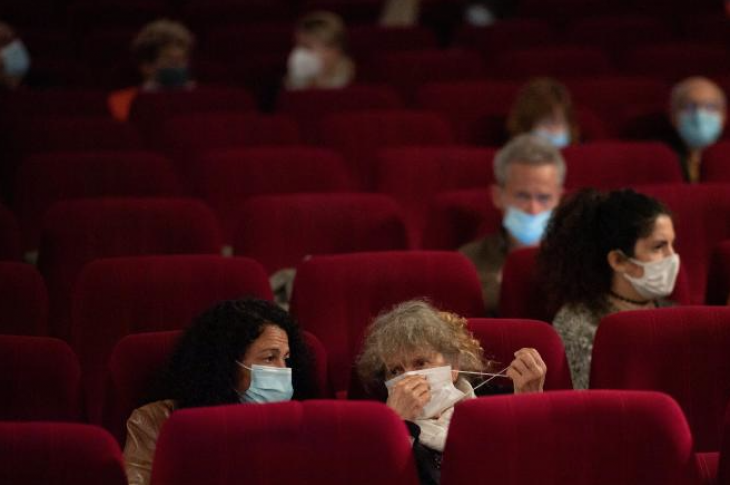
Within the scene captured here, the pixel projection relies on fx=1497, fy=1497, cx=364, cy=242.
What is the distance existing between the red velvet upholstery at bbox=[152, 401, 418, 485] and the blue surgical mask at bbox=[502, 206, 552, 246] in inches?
60.9

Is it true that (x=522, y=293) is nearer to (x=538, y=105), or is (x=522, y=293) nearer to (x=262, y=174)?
(x=262, y=174)

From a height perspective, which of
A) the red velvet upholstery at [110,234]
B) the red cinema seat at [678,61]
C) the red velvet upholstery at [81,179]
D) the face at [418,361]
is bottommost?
the face at [418,361]

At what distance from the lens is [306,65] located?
5297 millimetres

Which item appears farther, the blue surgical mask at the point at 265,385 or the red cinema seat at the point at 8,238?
the red cinema seat at the point at 8,238

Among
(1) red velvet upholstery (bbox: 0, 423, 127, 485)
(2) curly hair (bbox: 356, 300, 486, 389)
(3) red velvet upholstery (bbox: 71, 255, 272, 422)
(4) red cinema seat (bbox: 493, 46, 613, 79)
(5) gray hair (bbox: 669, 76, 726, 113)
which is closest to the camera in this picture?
(1) red velvet upholstery (bbox: 0, 423, 127, 485)

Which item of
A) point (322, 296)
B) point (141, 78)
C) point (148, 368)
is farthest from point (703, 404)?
point (141, 78)

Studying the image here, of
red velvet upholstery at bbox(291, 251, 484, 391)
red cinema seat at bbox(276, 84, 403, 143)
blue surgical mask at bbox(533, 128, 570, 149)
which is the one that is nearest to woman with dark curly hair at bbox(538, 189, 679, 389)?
red velvet upholstery at bbox(291, 251, 484, 391)

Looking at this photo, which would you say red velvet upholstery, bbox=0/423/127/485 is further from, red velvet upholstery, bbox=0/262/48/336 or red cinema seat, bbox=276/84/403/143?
red cinema seat, bbox=276/84/403/143

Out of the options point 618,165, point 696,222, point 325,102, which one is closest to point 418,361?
point 696,222

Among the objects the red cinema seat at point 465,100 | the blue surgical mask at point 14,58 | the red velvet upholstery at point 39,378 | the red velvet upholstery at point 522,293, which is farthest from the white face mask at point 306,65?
the red velvet upholstery at point 39,378

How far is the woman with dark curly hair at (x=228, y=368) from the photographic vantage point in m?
2.37

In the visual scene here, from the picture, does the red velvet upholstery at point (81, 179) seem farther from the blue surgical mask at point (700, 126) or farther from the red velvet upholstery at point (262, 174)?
the blue surgical mask at point (700, 126)

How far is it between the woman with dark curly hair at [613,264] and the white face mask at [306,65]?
7.81 feet

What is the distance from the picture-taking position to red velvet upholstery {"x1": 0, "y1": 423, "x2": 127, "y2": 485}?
195 cm
